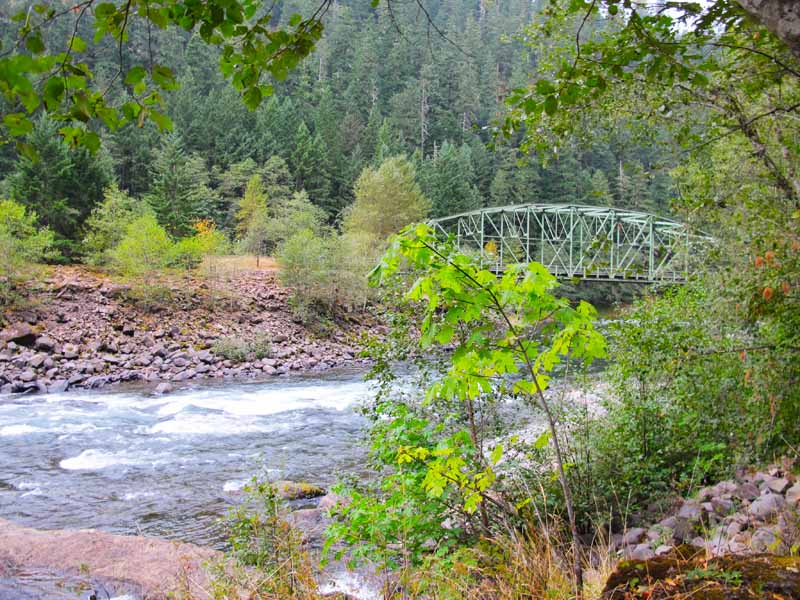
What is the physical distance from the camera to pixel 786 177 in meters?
5.73

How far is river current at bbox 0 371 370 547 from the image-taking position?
7613 mm

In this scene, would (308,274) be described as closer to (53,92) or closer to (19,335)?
(19,335)

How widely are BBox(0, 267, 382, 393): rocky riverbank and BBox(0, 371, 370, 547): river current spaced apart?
8.79 ft

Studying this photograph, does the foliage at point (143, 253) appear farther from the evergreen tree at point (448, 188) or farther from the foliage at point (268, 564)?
the evergreen tree at point (448, 188)

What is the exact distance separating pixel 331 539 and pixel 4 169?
47780 mm

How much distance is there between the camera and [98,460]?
10250 millimetres

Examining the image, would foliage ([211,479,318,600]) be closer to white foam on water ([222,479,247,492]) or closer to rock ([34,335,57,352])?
white foam on water ([222,479,247,492])

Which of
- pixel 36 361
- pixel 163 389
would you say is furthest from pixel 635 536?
pixel 36 361

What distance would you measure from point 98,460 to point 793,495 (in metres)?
9.93

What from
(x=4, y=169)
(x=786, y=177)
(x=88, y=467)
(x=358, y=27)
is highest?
(x=358, y=27)

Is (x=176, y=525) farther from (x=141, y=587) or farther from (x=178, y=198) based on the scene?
(x=178, y=198)

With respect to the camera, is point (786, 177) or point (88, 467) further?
point (88, 467)

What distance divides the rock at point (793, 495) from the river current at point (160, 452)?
360 cm

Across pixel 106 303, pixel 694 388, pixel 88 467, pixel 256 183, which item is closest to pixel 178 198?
pixel 256 183
